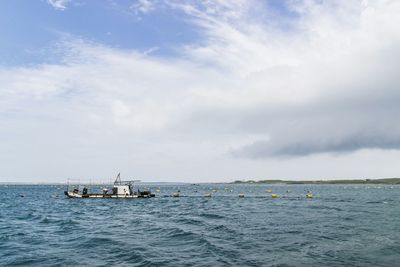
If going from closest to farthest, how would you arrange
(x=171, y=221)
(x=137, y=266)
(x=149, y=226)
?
1. (x=137, y=266)
2. (x=149, y=226)
3. (x=171, y=221)

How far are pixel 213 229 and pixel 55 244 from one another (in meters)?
20.0

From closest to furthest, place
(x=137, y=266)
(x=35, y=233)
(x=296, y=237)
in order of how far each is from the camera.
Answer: (x=137, y=266) → (x=296, y=237) → (x=35, y=233)

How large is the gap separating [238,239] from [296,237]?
6.53m

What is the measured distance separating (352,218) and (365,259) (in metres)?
32.5

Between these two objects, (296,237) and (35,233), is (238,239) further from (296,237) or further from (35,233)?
(35,233)

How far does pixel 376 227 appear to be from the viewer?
50219mm

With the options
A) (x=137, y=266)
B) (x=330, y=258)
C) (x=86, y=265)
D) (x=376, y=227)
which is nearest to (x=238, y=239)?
(x=330, y=258)

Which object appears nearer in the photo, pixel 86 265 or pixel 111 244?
pixel 86 265

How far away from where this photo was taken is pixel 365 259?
30875 mm

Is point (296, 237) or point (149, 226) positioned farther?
point (149, 226)

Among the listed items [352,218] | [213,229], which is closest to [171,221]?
[213,229]

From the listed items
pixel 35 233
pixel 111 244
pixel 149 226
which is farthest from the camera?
pixel 149 226

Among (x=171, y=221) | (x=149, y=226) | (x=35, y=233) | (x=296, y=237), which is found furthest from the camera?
(x=171, y=221)

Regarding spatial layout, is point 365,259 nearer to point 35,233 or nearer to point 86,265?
point 86,265
